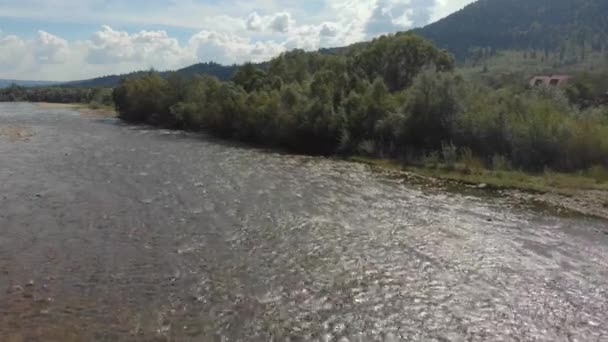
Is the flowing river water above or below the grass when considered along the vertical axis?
below

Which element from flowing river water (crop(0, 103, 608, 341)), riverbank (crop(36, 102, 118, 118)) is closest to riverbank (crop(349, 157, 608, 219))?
flowing river water (crop(0, 103, 608, 341))

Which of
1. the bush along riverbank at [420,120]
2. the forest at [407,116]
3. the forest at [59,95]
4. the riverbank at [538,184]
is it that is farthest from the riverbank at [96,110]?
the riverbank at [538,184]

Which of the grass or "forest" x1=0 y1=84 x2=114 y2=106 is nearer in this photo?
the grass

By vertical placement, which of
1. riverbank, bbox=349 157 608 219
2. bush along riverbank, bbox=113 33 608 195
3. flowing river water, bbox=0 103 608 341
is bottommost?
flowing river water, bbox=0 103 608 341

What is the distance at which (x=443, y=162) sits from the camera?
31.2 metres

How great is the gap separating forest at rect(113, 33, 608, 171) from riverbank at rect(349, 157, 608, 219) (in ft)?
5.13

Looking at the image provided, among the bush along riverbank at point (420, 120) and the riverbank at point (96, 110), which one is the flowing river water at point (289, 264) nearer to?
the bush along riverbank at point (420, 120)

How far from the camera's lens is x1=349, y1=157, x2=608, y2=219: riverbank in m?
21.8

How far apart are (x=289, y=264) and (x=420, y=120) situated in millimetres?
23143

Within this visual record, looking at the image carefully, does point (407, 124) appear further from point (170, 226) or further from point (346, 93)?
point (170, 226)

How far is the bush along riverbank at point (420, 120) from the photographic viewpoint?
2814cm

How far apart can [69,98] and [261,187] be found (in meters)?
158

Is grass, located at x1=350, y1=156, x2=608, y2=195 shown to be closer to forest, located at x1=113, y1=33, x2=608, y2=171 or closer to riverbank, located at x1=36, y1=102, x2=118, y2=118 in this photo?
forest, located at x1=113, y1=33, x2=608, y2=171

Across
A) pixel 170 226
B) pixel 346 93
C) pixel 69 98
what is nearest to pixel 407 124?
pixel 346 93
